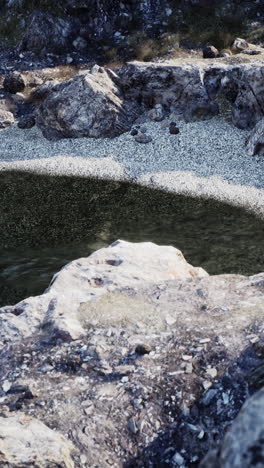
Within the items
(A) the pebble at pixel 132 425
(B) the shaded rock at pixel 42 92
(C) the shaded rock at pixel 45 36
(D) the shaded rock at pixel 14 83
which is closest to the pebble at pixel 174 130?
Result: (B) the shaded rock at pixel 42 92

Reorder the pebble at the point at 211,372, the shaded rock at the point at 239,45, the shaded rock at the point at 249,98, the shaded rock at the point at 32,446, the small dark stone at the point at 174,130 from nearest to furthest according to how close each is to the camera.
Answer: the shaded rock at the point at 32,446 < the pebble at the point at 211,372 < the shaded rock at the point at 249,98 < the small dark stone at the point at 174,130 < the shaded rock at the point at 239,45

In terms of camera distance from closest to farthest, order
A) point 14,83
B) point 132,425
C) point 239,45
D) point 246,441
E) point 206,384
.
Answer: point 246,441 → point 132,425 → point 206,384 → point 239,45 → point 14,83

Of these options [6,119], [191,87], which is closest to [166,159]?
[191,87]

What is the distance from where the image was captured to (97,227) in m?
30.5

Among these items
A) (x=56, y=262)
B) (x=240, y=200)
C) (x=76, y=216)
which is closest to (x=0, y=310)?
A: (x=56, y=262)

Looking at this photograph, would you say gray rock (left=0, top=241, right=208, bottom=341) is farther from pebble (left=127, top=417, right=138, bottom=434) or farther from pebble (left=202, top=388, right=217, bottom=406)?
pebble (left=202, top=388, right=217, bottom=406)

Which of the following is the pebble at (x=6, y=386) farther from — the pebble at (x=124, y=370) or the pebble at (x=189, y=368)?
the pebble at (x=189, y=368)

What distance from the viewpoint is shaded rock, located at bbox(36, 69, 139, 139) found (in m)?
43.5

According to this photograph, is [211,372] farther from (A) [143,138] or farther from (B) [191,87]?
(B) [191,87]

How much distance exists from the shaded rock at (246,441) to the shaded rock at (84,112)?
3681cm

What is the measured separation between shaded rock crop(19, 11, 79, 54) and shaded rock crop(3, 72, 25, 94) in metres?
6.09

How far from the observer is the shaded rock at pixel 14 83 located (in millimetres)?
50594

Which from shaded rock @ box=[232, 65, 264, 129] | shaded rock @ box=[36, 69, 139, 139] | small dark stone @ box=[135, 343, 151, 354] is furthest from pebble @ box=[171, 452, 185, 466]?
shaded rock @ box=[36, 69, 139, 139]

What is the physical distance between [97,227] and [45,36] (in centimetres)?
3340
